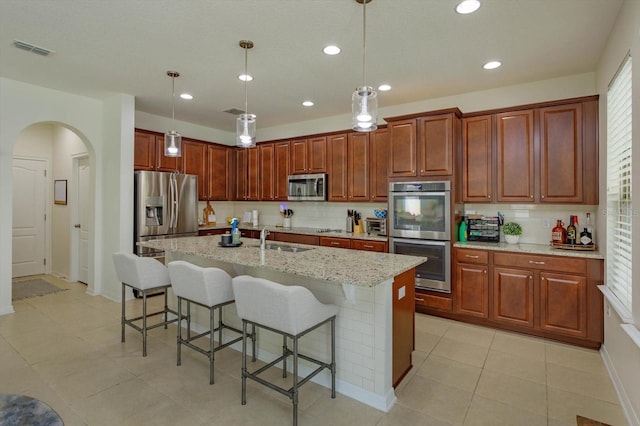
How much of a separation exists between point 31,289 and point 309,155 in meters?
4.79

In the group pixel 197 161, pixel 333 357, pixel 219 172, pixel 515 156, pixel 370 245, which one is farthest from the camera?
pixel 219 172

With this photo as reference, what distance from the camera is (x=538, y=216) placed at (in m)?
3.95

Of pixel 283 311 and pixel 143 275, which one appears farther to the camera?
pixel 143 275

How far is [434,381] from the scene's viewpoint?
8.73 ft

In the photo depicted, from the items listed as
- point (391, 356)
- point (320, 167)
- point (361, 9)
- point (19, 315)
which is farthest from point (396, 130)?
point (19, 315)

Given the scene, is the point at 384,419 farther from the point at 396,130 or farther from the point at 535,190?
the point at 396,130

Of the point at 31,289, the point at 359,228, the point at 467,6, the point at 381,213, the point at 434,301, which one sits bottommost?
the point at 31,289

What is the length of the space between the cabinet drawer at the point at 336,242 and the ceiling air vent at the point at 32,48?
3710 millimetres

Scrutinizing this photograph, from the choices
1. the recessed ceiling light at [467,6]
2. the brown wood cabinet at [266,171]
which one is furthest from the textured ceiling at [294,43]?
the brown wood cabinet at [266,171]

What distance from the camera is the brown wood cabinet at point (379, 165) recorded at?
4.79 meters

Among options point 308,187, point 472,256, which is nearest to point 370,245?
point 472,256

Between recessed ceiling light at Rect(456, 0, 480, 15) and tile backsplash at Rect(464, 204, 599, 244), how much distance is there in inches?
95.9

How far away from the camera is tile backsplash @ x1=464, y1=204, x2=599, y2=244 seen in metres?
3.72

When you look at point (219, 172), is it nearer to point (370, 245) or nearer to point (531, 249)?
point (370, 245)
